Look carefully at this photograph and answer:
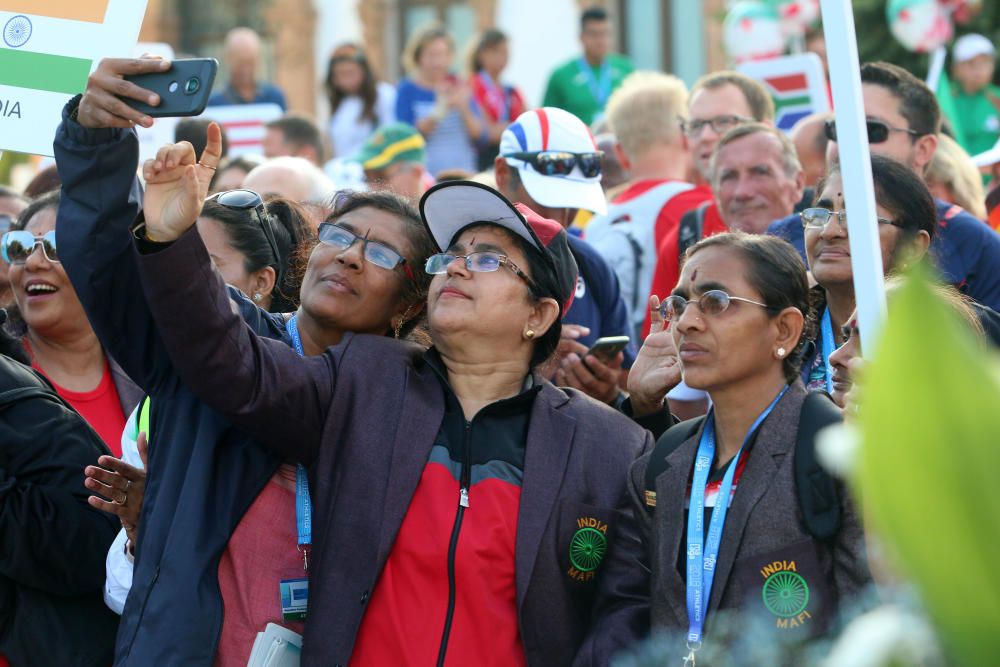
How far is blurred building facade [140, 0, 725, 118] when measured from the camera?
1867 centimetres

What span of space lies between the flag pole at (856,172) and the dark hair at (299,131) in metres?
6.64

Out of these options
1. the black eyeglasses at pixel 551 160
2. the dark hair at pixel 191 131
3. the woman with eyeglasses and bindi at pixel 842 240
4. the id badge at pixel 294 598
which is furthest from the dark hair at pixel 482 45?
the id badge at pixel 294 598

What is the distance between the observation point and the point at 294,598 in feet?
10.8

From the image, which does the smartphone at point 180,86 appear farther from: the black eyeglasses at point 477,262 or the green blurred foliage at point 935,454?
the green blurred foliage at point 935,454

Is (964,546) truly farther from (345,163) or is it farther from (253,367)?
(345,163)

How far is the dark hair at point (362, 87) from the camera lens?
35.6 ft

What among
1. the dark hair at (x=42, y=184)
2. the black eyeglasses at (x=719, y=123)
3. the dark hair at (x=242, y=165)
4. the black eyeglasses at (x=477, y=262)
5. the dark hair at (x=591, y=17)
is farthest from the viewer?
the dark hair at (x=591, y=17)

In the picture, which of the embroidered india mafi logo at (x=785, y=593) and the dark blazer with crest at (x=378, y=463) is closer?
the embroidered india mafi logo at (x=785, y=593)

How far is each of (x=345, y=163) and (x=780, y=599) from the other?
21.4 ft

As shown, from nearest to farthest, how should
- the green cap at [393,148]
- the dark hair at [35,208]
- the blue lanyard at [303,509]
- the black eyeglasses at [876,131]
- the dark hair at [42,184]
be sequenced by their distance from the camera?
the blue lanyard at [303,509], the dark hair at [35,208], the black eyeglasses at [876,131], the dark hair at [42,184], the green cap at [393,148]

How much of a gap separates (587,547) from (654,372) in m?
0.73

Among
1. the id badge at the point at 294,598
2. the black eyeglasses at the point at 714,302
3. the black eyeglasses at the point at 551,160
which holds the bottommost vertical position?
the id badge at the point at 294,598

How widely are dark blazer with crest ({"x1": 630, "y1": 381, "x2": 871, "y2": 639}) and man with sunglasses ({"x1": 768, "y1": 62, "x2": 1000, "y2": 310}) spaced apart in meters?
1.53

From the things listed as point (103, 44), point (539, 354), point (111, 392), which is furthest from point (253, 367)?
point (111, 392)
